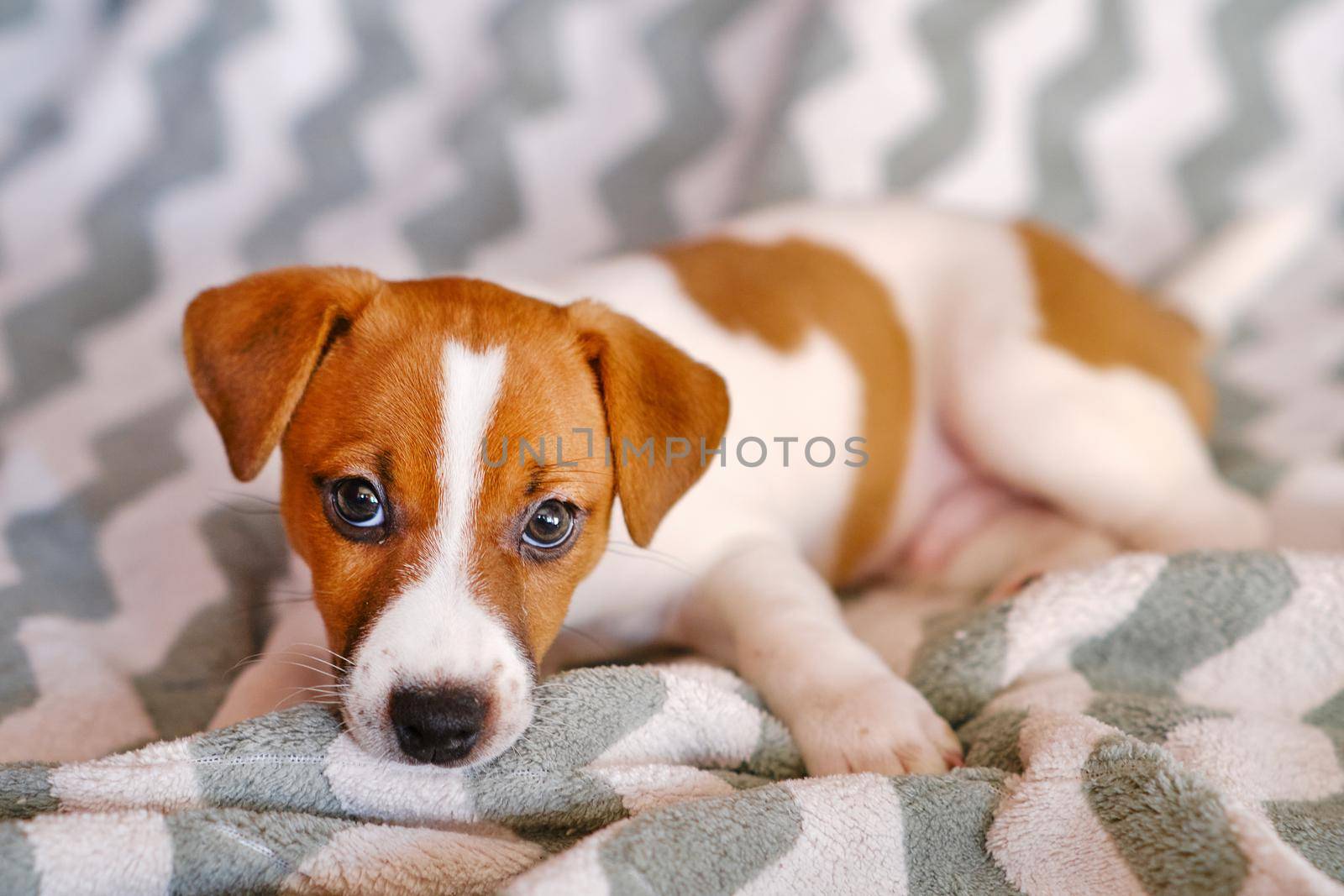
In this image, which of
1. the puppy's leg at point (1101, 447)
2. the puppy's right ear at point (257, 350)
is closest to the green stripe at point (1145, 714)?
the puppy's leg at point (1101, 447)

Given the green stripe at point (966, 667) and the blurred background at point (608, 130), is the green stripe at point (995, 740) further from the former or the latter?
the blurred background at point (608, 130)

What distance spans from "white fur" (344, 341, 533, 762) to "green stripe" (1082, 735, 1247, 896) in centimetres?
94

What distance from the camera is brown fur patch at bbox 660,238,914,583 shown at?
2.84 metres

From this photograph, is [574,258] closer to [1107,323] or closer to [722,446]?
[722,446]

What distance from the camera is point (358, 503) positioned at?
1.97m

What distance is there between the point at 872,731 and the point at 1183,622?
76 cm

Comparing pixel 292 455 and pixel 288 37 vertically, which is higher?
pixel 288 37

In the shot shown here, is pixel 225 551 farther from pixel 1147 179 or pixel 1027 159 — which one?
pixel 1147 179

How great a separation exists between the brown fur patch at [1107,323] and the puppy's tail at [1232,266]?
0.31 metres

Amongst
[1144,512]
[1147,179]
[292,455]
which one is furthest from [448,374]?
[1147,179]

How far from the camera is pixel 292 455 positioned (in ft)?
6.82

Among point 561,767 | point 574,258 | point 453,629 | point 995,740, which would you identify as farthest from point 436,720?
point 574,258

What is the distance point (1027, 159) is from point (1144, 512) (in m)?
1.83

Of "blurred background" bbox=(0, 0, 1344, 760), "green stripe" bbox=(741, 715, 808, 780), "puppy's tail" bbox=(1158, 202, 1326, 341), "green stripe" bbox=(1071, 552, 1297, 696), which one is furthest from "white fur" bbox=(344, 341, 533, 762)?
"puppy's tail" bbox=(1158, 202, 1326, 341)
